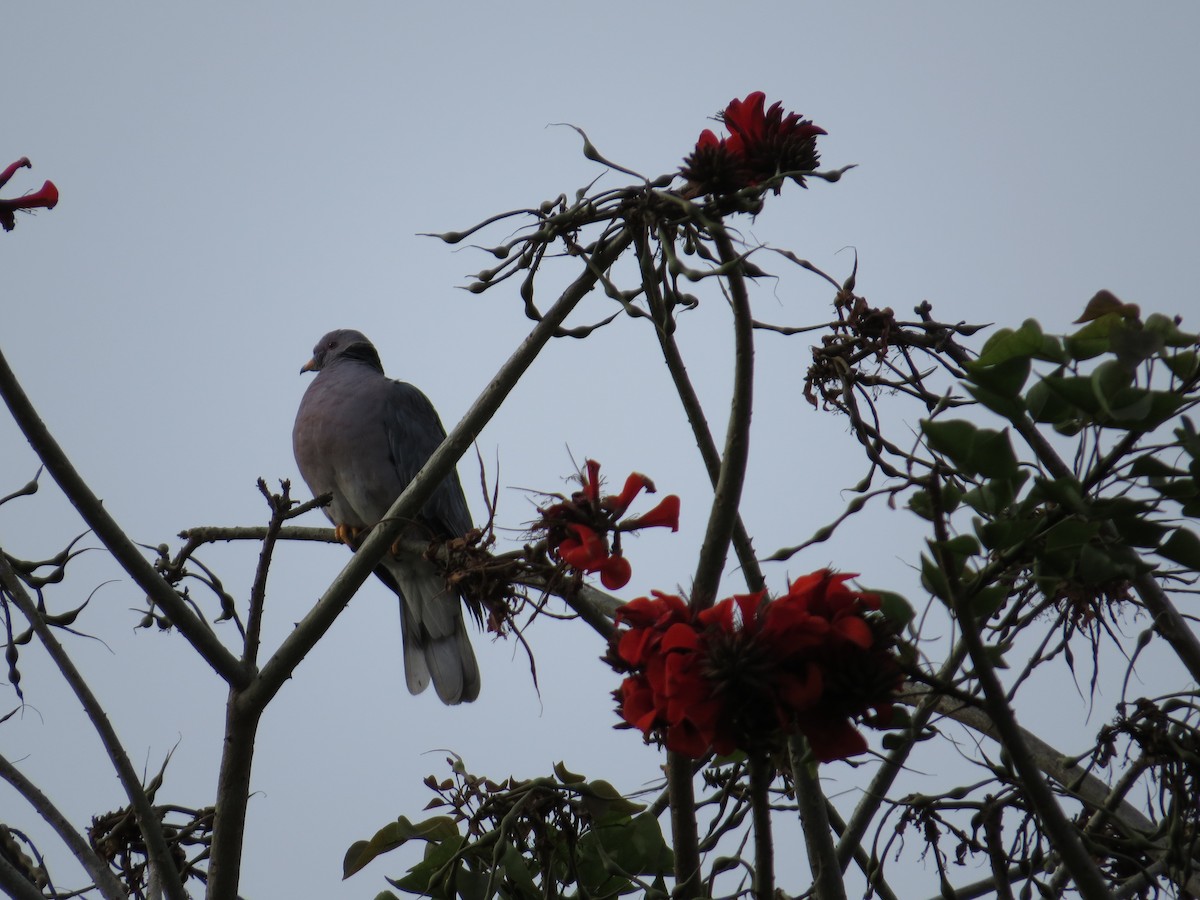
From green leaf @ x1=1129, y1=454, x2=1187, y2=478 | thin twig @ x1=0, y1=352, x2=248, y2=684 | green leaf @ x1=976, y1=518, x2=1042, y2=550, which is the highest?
thin twig @ x1=0, y1=352, x2=248, y2=684

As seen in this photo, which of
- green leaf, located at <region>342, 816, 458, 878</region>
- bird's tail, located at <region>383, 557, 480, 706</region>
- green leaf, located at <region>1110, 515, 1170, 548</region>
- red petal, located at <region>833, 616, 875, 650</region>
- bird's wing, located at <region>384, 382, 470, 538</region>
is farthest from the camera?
bird's wing, located at <region>384, 382, 470, 538</region>

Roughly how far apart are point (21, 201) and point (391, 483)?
13.3ft

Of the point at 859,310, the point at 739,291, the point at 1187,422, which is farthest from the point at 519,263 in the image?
the point at 1187,422

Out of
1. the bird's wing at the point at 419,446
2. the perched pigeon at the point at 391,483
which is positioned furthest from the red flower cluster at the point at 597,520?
the bird's wing at the point at 419,446

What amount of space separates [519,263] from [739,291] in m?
0.45

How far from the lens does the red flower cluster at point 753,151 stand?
5.93ft

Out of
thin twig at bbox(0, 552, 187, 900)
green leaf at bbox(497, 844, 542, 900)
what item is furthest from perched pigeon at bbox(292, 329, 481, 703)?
green leaf at bbox(497, 844, 542, 900)

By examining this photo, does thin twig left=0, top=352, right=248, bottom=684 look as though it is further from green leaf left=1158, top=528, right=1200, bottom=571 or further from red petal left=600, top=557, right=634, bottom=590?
green leaf left=1158, top=528, right=1200, bottom=571

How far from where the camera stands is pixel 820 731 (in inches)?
50.4

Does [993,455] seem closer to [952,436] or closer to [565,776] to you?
[952,436]

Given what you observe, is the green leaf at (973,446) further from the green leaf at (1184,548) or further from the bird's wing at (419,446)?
the bird's wing at (419,446)

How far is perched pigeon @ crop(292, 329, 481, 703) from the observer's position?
Result: 5766 mm

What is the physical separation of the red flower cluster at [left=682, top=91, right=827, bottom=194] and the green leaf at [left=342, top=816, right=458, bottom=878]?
1218mm

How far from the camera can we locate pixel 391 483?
593 cm
